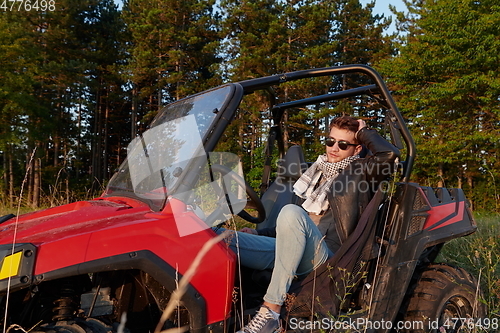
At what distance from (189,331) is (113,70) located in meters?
25.5

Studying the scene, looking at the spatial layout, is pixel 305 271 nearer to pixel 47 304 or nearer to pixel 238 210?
pixel 238 210

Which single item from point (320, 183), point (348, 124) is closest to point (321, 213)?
point (320, 183)

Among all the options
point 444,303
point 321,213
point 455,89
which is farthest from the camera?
point 455,89

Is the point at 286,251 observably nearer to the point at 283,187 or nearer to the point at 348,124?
the point at 348,124

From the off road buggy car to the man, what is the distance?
3.5 inches

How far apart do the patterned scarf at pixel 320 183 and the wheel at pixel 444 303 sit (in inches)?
33.1

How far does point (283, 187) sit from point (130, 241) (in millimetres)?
1947

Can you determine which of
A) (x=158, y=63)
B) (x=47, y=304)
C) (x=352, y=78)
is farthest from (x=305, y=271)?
(x=158, y=63)

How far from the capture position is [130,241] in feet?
6.24

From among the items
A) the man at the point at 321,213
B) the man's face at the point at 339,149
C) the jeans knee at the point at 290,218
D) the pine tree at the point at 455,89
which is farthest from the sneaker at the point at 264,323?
the pine tree at the point at 455,89

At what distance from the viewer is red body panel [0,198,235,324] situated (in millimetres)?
1799

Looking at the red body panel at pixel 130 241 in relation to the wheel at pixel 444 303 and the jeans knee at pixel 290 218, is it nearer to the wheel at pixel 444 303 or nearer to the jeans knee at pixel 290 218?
the jeans knee at pixel 290 218

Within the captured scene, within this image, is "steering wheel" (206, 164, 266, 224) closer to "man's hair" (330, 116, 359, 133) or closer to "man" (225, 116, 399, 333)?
"man" (225, 116, 399, 333)

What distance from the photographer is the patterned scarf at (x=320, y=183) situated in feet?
9.82
